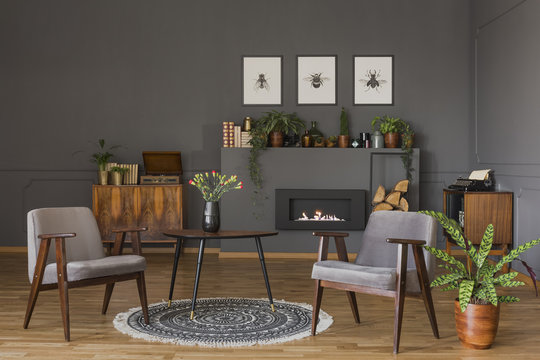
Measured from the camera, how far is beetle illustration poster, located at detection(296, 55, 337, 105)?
25.3 ft

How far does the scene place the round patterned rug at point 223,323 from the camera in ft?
12.5

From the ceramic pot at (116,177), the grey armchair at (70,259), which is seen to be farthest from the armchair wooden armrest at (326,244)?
the ceramic pot at (116,177)

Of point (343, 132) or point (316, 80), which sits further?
point (316, 80)

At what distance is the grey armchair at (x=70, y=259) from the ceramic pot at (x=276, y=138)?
10.7 feet

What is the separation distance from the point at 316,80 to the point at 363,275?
14.7 ft

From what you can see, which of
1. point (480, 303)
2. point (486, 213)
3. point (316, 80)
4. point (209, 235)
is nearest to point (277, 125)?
point (316, 80)

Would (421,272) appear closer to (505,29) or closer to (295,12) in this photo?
(505,29)

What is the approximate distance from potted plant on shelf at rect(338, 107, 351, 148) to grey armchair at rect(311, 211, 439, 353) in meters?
3.19

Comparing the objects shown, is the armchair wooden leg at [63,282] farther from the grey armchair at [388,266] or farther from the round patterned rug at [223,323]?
the grey armchair at [388,266]

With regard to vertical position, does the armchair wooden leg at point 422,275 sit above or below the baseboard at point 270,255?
above

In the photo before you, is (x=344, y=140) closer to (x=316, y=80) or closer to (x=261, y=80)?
(x=316, y=80)

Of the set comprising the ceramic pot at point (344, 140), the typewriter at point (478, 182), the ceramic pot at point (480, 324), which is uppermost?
the ceramic pot at point (344, 140)

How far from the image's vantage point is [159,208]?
24.0 feet

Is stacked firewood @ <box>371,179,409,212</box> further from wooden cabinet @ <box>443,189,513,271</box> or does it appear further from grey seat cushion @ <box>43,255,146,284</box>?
grey seat cushion @ <box>43,255,146,284</box>
